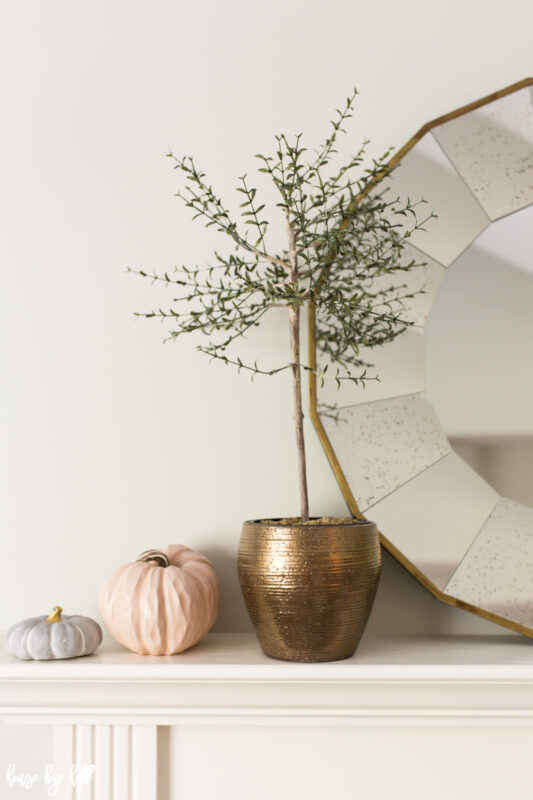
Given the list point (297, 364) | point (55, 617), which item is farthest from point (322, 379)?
point (55, 617)

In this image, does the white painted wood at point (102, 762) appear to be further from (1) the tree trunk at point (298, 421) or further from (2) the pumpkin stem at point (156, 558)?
(1) the tree trunk at point (298, 421)

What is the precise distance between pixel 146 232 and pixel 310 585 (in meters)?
0.58

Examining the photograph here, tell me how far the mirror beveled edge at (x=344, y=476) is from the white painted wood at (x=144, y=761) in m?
0.37

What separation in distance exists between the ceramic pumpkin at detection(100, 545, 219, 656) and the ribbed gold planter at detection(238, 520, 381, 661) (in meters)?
0.08

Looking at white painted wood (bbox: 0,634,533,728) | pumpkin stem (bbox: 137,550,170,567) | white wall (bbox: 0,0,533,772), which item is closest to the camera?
white painted wood (bbox: 0,634,533,728)

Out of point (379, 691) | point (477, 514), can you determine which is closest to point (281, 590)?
point (379, 691)

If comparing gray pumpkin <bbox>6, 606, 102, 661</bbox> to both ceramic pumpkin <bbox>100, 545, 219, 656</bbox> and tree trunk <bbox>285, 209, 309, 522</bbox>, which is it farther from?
tree trunk <bbox>285, 209, 309, 522</bbox>

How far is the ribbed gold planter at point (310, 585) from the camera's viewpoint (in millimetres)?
795

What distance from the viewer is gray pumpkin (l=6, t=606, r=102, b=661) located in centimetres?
84

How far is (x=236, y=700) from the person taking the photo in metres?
0.81

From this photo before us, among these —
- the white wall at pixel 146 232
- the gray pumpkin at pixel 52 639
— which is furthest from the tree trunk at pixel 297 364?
the gray pumpkin at pixel 52 639

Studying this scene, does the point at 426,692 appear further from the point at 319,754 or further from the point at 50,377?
the point at 50,377

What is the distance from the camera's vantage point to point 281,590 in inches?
31.5

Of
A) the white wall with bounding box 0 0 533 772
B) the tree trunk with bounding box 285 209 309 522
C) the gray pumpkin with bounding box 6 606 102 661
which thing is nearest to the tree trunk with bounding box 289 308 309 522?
the tree trunk with bounding box 285 209 309 522
